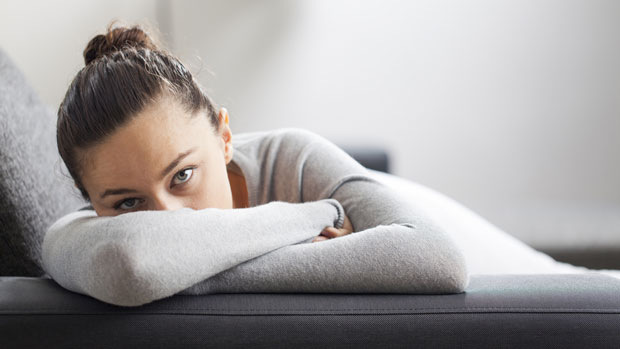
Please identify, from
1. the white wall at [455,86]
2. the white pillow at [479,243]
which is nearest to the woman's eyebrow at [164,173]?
the white pillow at [479,243]

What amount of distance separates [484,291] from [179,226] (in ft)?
1.21

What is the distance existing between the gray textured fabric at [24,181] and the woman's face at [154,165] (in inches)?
4.1

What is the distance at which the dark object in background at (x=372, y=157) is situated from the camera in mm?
1689

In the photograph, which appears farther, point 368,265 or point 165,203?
point 165,203

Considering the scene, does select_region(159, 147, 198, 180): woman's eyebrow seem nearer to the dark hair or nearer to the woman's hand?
the dark hair

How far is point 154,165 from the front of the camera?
786 millimetres

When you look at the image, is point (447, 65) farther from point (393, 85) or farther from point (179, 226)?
point (179, 226)

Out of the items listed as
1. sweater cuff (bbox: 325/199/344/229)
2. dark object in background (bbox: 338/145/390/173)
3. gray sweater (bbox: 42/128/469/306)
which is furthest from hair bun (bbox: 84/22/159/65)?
dark object in background (bbox: 338/145/390/173)

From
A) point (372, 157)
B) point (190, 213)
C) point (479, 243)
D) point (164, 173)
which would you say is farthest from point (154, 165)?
point (372, 157)

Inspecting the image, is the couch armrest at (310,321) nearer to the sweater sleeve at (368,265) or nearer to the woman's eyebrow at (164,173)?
the sweater sleeve at (368,265)

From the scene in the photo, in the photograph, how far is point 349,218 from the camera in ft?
2.96

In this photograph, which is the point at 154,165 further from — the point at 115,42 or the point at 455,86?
the point at 455,86

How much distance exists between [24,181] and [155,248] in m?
A: 0.38

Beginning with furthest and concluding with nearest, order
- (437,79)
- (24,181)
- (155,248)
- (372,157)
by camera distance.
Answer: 1. (437,79)
2. (372,157)
3. (24,181)
4. (155,248)
